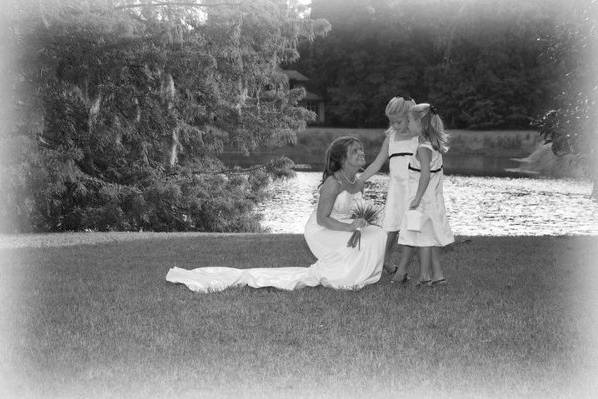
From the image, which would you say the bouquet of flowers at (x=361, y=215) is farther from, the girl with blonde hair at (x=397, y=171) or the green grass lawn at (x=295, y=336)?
the green grass lawn at (x=295, y=336)

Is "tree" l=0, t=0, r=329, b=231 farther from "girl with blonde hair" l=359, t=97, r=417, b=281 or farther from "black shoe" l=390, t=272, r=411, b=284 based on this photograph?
"black shoe" l=390, t=272, r=411, b=284

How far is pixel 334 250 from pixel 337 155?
0.87 meters

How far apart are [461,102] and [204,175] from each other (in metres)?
39.3

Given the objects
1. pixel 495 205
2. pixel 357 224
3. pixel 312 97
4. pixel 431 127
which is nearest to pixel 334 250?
pixel 357 224

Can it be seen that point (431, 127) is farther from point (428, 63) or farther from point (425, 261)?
point (428, 63)

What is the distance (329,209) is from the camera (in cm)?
707

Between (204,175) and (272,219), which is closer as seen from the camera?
(204,175)

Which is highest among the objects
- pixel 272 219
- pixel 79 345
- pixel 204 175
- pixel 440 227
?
pixel 440 227

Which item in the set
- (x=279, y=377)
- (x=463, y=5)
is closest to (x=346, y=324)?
(x=279, y=377)

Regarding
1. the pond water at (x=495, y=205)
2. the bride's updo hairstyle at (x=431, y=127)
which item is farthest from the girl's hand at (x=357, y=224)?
the pond water at (x=495, y=205)

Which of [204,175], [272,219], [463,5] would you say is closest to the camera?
[204,175]

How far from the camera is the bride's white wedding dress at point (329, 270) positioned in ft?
22.6

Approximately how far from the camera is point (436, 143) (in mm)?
7004

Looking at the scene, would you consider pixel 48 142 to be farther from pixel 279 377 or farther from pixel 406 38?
pixel 406 38
